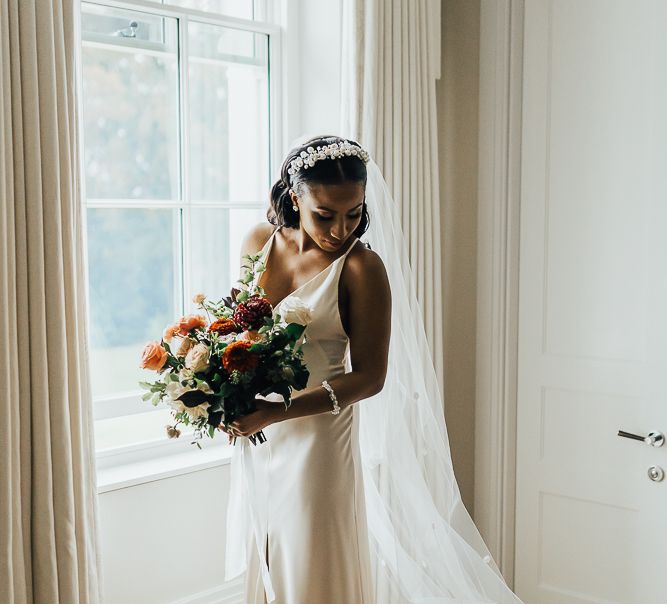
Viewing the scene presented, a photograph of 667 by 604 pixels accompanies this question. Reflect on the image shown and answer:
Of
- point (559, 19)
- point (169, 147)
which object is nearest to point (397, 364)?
point (169, 147)

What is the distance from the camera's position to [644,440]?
104 inches

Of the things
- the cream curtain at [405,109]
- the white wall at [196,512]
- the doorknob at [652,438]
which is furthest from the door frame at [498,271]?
the white wall at [196,512]

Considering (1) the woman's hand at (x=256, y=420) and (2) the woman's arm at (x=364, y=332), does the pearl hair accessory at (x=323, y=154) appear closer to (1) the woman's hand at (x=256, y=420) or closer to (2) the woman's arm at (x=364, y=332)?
(2) the woman's arm at (x=364, y=332)

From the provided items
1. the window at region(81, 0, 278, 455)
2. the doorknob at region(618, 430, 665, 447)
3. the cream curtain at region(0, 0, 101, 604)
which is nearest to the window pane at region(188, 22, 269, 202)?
the window at region(81, 0, 278, 455)

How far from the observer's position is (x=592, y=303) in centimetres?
279

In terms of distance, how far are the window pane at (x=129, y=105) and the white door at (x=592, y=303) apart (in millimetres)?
1286

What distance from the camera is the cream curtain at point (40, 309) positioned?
1868 millimetres

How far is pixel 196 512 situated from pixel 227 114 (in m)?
1.39

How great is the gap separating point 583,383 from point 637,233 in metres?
0.56

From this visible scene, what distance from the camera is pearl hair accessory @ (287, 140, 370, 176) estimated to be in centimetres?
188

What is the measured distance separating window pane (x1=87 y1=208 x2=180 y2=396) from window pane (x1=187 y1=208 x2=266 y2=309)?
8cm

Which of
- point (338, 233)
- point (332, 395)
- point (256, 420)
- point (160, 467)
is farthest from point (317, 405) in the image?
point (160, 467)

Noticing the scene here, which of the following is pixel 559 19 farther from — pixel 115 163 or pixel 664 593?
pixel 664 593

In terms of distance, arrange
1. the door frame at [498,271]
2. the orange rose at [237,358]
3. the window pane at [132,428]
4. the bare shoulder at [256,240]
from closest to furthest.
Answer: the orange rose at [237,358], the bare shoulder at [256,240], the window pane at [132,428], the door frame at [498,271]
